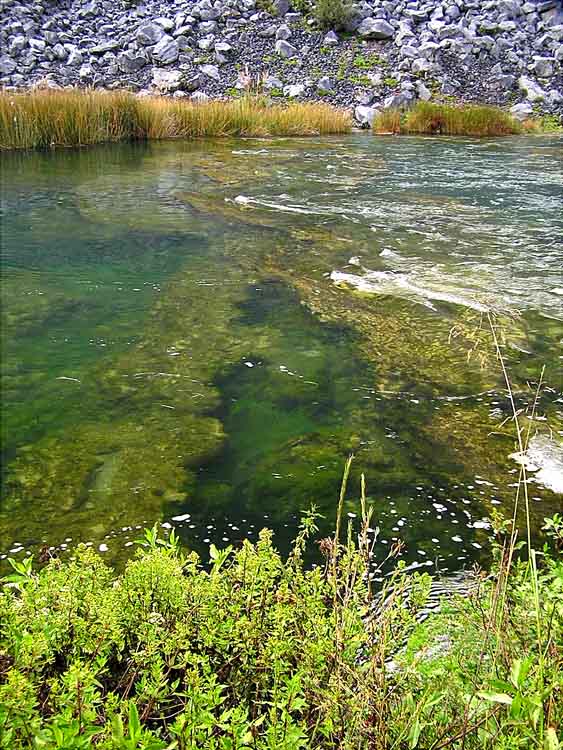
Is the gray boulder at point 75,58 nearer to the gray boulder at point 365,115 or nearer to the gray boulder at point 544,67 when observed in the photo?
the gray boulder at point 365,115

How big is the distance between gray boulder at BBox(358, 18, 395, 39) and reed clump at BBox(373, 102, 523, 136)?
5936mm

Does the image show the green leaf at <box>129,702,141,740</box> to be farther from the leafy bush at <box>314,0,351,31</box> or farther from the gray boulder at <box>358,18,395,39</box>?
the leafy bush at <box>314,0,351,31</box>

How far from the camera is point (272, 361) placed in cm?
434

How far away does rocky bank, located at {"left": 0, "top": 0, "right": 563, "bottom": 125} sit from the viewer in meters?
18.2

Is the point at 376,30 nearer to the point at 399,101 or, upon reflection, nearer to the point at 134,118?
the point at 399,101

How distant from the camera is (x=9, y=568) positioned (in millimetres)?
2566

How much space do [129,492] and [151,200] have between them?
20.2 ft

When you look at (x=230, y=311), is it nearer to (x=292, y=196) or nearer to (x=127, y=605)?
(x=127, y=605)

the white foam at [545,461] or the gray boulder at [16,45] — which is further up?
the gray boulder at [16,45]

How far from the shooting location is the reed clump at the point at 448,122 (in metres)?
15.5

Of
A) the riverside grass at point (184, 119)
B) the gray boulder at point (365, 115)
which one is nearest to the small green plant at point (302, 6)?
the gray boulder at point (365, 115)

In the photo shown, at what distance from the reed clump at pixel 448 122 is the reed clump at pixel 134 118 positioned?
1.00 metres

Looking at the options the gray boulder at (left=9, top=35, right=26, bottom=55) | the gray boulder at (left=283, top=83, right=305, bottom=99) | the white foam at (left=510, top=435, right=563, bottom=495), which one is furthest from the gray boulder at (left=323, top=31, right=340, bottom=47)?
the white foam at (left=510, top=435, right=563, bottom=495)

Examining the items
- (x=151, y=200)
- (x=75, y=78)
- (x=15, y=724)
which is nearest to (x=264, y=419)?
(x=15, y=724)
